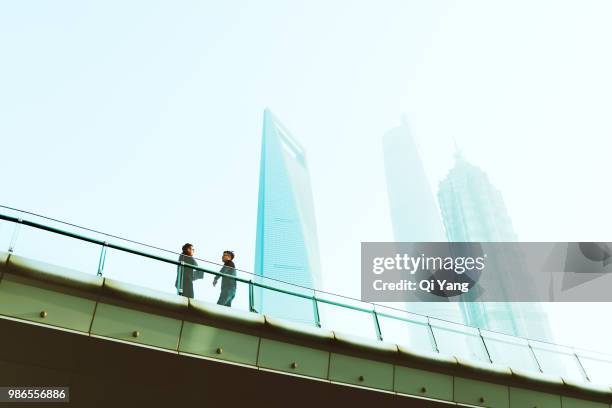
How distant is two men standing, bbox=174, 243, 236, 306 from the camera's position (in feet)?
33.4

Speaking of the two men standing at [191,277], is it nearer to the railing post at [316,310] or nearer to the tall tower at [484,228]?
the railing post at [316,310]

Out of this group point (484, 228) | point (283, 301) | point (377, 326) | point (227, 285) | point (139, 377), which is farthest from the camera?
point (484, 228)

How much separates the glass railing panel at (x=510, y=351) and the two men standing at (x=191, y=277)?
646 centimetres

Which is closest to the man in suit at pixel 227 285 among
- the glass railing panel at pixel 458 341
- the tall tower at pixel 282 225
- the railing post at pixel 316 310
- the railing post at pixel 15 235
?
the railing post at pixel 316 310

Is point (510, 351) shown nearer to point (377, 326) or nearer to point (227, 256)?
point (377, 326)

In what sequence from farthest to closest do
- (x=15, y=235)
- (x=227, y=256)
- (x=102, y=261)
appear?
(x=227, y=256) → (x=102, y=261) → (x=15, y=235)

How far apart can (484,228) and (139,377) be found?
16089 centimetres

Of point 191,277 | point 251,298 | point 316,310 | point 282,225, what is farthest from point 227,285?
point 282,225

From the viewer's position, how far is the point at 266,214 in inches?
6102

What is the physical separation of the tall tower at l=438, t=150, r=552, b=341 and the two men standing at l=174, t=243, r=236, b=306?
5162 inches

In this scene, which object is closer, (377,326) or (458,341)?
(377,326)

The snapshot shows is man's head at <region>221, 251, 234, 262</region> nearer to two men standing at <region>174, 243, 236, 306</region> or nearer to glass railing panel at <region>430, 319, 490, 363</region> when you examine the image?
two men standing at <region>174, 243, 236, 306</region>

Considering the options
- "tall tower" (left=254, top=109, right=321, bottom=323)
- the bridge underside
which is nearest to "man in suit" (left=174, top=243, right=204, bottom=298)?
the bridge underside

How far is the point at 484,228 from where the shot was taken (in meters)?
162
